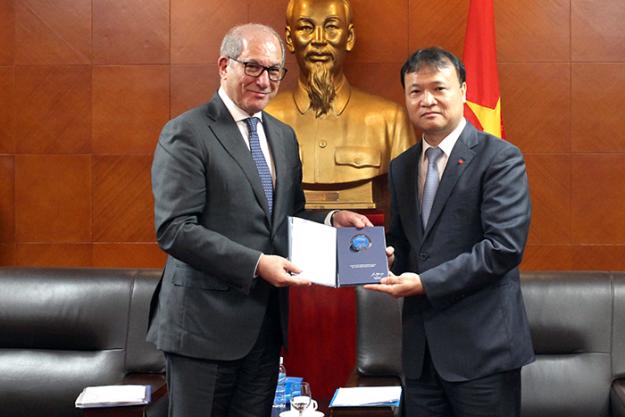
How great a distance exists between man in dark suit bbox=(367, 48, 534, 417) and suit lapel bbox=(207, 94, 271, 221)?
1.45ft

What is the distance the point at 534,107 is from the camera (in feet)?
16.6

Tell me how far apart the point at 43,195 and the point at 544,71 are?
308 cm

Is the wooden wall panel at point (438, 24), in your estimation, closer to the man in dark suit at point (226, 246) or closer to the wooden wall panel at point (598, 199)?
the wooden wall panel at point (598, 199)

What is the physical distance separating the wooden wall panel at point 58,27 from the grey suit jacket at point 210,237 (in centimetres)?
290

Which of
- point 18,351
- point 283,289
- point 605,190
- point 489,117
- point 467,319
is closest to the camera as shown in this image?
point 467,319

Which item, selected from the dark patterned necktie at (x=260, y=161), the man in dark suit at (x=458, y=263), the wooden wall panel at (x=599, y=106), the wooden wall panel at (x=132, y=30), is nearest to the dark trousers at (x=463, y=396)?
the man in dark suit at (x=458, y=263)

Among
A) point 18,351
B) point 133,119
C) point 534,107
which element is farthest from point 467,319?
point 133,119

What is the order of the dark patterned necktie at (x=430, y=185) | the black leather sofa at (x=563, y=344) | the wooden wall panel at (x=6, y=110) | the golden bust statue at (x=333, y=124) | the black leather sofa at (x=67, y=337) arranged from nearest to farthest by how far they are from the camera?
the dark patterned necktie at (x=430, y=185), the black leather sofa at (x=563, y=344), the black leather sofa at (x=67, y=337), the golden bust statue at (x=333, y=124), the wooden wall panel at (x=6, y=110)

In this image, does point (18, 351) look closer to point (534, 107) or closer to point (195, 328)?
point (195, 328)

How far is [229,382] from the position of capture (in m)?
2.53

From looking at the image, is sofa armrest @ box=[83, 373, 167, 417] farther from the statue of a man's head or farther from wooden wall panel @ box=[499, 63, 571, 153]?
wooden wall panel @ box=[499, 63, 571, 153]

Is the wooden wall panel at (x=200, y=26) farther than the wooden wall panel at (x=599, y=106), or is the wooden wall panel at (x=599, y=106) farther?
the wooden wall panel at (x=200, y=26)

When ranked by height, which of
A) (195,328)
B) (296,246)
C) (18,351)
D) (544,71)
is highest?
(544,71)

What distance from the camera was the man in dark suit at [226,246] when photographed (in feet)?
8.04
